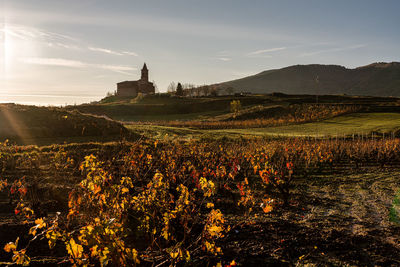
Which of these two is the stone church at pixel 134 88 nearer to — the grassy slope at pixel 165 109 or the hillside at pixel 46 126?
the grassy slope at pixel 165 109

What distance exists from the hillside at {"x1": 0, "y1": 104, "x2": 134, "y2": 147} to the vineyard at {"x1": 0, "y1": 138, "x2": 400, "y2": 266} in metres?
9.53

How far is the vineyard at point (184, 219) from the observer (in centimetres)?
389

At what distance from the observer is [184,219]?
18.4 feet

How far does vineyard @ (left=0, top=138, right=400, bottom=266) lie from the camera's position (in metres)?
3.89

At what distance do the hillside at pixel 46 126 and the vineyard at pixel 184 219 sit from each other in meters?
9.53

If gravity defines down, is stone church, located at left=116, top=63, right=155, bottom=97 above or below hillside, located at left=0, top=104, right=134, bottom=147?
above

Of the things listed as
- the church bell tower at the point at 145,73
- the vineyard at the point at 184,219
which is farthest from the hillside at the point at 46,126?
the church bell tower at the point at 145,73

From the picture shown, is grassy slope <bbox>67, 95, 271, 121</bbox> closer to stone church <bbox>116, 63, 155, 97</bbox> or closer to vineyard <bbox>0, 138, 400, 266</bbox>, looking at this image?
stone church <bbox>116, 63, 155, 97</bbox>

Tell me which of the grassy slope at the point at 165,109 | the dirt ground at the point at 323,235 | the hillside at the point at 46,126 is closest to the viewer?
the dirt ground at the point at 323,235

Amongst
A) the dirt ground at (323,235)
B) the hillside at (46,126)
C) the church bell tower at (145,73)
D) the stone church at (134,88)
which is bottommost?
the dirt ground at (323,235)

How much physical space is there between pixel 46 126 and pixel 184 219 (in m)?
20.9

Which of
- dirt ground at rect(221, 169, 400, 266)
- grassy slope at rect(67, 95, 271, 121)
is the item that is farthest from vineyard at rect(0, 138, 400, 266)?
grassy slope at rect(67, 95, 271, 121)

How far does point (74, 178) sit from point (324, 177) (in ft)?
34.2

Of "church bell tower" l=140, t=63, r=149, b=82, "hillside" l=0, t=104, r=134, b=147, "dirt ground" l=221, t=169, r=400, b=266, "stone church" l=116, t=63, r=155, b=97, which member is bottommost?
"dirt ground" l=221, t=169, r=400, b=266
